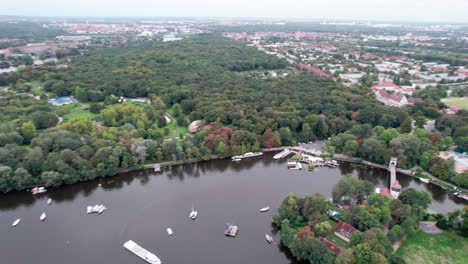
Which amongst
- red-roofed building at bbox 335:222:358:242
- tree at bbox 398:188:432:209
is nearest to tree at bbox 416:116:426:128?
tree at bbox 398:188:432:209

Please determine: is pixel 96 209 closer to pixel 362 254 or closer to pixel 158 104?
pixel 362 254

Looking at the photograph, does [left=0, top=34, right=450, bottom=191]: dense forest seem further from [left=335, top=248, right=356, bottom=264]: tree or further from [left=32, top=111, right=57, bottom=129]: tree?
[left=335, top=248, right=356, bottom=264]: tree

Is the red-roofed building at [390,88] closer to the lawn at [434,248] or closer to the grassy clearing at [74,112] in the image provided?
the lawn at [434,248]

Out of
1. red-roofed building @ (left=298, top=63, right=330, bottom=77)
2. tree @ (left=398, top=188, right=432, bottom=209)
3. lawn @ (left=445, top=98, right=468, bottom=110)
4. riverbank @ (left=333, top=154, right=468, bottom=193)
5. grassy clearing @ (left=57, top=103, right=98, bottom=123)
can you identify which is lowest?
riverbank @ (left=333, top=154, right=468, bottom=193)

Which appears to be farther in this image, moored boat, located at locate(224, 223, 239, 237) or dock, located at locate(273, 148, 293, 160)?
dock, located at locate(273, 148, 293, 160)

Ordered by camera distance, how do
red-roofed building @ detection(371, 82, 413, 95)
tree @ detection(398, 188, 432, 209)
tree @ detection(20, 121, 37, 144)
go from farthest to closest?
red-roofed building @ detection(371, 82, 413, 95) < tree @ detection(20, 121, 37, 144) < tree @ detection(398, 188, 432, 209)

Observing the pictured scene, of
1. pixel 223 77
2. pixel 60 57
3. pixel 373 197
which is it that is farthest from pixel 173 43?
pixel 373 197

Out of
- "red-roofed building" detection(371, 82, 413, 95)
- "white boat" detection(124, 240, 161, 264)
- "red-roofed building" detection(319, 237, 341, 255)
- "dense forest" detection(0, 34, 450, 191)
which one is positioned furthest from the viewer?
"red-roofed building" detection(371, 82, 413, 95)
